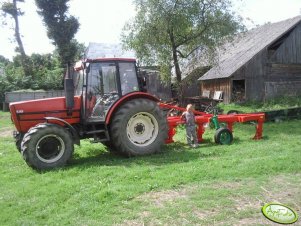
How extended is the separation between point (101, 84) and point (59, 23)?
29.9 metres

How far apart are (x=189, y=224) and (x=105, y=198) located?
1553 millimetres

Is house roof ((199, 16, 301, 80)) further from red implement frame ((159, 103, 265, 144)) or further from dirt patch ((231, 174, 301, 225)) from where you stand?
dirt patch ((231, 174, 301, 225))

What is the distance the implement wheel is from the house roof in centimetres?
1394

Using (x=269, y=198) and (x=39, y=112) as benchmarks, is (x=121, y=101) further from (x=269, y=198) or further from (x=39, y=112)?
(x=269, y=198)

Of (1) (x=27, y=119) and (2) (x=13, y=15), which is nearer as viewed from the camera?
(1) (x=27, y=119)

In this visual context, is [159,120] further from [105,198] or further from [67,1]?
[67,1]

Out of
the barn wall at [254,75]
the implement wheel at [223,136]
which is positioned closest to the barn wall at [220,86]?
the barn wall at [254,75]

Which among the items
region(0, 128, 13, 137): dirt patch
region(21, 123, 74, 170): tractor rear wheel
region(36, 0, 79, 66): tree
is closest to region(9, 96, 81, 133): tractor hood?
region(21, 123, 74, 170): tractor rear wheel

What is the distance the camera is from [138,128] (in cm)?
928

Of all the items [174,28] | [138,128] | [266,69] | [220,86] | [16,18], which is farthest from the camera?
[16,18]

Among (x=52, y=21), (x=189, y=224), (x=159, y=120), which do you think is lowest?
(x=189, y=224)

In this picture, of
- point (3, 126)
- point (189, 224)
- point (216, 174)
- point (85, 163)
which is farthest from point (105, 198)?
point (3, 126)

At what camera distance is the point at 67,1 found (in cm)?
3734

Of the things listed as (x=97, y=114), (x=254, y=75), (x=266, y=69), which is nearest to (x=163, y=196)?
(x=97, y=114)
